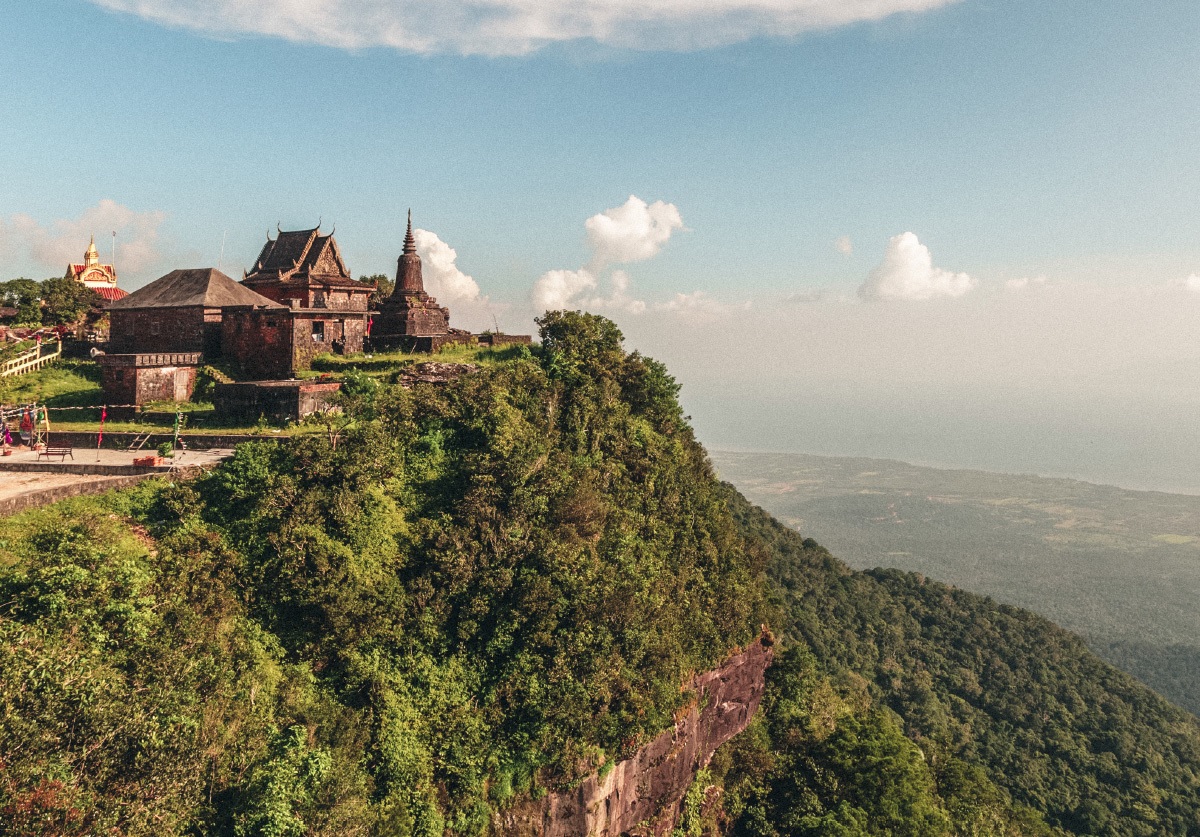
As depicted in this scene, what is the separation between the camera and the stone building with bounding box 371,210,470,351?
37.0 meters

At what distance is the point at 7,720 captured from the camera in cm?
1199

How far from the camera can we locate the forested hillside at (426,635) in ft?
48.2

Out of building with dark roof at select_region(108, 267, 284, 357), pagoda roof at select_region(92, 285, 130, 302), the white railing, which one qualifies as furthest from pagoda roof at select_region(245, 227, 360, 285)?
pagoda roof at select_region(92, 285, 130, 302)

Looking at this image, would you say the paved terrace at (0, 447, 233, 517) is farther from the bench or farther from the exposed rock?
the exposed rock

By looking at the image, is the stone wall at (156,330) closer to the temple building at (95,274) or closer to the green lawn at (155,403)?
the green lawn at (155,403)

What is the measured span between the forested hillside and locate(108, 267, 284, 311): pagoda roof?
1051 cm

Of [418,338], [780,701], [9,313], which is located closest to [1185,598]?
[780,701]

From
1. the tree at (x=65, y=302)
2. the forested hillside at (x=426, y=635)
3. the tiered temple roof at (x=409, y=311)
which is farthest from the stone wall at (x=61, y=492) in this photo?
the tree at (x=65, y=302)

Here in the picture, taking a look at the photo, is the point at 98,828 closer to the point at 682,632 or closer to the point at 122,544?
the point at 122,544

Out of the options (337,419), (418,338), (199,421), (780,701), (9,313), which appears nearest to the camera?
(337,419)

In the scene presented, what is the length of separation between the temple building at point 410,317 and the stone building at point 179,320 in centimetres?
536

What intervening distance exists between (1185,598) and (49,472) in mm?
239868

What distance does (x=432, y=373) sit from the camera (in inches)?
1235

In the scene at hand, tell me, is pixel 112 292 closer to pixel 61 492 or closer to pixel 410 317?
pixel 410 317
